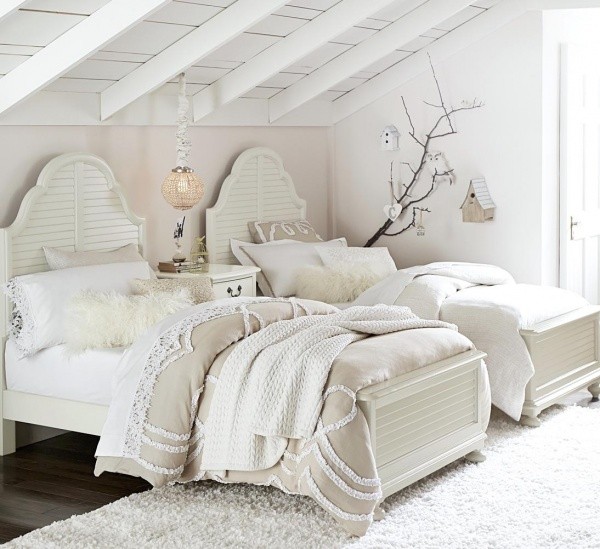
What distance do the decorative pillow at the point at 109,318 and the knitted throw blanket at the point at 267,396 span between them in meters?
0.54

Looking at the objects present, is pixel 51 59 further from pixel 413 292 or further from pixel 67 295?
pixel 413 292

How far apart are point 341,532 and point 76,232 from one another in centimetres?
190

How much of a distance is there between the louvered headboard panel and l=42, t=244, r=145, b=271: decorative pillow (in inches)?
1.9

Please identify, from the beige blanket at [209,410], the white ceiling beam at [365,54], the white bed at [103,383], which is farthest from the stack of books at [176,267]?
the white ceiling beam at [365,54]

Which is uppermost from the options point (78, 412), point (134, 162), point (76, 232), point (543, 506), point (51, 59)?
point (51, 59)

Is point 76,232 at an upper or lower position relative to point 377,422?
upper

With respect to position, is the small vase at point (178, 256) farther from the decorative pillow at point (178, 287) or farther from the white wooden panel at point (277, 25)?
the white wooden panel at point (277, 25)

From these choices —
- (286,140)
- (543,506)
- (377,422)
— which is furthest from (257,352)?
(286,140)

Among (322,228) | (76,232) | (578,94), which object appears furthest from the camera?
(322,228)

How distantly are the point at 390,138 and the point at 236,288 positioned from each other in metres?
1.62

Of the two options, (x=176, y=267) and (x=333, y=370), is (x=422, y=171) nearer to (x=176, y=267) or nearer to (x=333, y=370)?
(x=176, y=267)

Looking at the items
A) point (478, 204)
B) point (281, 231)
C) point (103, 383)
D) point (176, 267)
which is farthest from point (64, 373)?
point (478, 204)

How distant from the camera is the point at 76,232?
14.5ft

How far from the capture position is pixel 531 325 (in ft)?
14.7
